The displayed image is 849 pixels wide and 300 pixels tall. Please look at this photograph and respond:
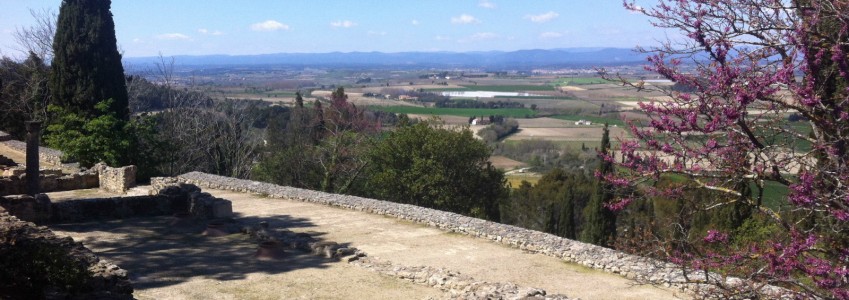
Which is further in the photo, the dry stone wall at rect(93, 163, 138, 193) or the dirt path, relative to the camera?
the dry stone wall at rect(93, 163, 138, 193)

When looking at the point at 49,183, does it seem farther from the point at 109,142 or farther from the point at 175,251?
the point at 175,251

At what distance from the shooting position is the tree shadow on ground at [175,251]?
1274cm

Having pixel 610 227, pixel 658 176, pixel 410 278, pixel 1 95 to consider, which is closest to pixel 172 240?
pixel 410 278

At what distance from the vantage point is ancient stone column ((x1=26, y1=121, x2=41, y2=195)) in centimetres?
1848

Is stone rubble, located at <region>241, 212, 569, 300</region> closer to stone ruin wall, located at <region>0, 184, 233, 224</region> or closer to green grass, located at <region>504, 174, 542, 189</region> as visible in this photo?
stone ruin wall, located at <region>0, 184, 233, 224</region>

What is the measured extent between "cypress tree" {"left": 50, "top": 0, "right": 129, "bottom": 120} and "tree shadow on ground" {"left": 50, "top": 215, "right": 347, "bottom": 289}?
13141mm

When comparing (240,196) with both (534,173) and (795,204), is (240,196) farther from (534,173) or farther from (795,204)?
(534,173)

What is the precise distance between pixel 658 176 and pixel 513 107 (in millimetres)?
107925

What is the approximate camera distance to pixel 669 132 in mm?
6227

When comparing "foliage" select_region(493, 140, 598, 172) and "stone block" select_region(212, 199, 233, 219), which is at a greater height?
"stone block" select_region(212, 199, 233, 219)

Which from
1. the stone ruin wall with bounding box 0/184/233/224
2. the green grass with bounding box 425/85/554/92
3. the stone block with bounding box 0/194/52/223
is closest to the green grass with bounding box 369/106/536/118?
the green grass with bounding box 425/85/554/92

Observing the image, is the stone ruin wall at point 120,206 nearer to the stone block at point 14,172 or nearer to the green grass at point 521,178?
the stone block at point 14,172

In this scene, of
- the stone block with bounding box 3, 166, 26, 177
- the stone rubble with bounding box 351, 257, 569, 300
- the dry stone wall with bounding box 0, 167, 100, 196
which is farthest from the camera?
the stone block with bounding box 3, 166, 26, 177

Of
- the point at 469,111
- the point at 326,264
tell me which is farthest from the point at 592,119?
the point at 326,264
